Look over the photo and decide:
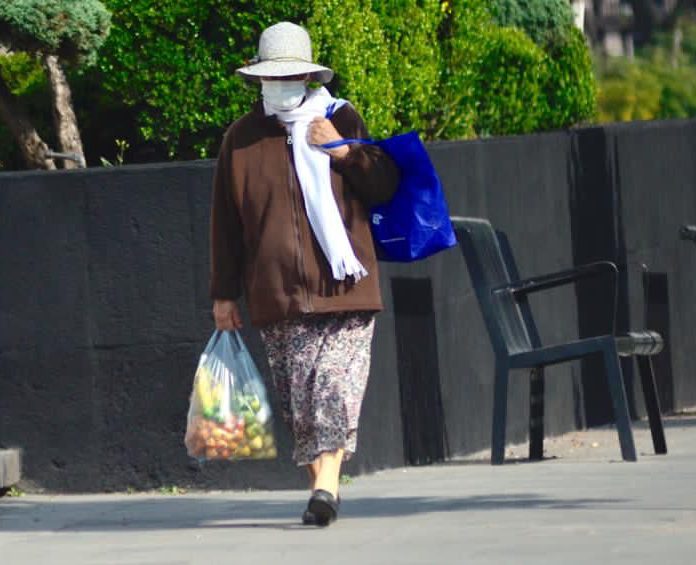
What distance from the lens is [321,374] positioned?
846cm

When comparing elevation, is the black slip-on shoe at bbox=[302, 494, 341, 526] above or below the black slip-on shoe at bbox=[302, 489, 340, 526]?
below

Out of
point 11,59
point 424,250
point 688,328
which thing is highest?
point 11,59

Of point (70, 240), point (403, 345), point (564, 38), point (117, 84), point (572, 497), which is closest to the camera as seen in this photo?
point (572, 497)

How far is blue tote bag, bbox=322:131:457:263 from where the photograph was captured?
28.1 feet

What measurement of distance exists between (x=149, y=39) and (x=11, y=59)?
5.99ft

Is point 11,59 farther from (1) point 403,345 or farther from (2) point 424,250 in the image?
(2) point 424,250

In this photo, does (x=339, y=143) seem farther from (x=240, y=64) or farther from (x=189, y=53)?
(x=189, y=53)

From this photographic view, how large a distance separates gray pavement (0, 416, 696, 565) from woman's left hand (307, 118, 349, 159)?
1331 mm

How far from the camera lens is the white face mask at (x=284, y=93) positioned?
8508mm

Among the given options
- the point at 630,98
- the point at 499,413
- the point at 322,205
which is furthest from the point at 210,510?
the point at 630,98

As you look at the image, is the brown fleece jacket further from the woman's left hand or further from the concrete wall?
the concrete wall

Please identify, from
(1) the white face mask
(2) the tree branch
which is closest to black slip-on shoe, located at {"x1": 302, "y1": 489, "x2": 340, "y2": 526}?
(1) the white face mask

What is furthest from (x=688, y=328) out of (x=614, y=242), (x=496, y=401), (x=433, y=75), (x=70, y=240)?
(x=70, y=240)

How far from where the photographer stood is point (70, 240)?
10250 millimetres
